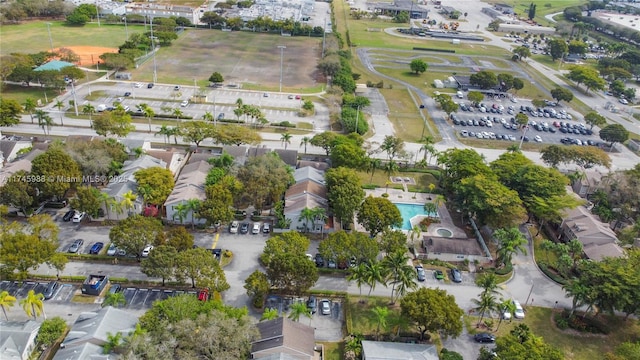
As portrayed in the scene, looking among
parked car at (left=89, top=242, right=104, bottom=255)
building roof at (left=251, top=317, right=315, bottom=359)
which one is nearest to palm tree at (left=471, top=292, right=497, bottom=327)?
building roof at (left=251, top=317, right=315, bottom=359)

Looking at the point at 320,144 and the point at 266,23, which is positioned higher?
the point at 266,23

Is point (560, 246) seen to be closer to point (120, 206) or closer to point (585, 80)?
point (120, 206)

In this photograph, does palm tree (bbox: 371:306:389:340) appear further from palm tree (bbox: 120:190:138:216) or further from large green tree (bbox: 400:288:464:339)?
palm tree (bbox: 120:190:138:216)

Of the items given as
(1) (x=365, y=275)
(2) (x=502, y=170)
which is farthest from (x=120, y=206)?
(2) (x=502, y=170)

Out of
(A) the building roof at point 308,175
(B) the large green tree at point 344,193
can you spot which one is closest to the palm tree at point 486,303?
(B) the large green tree at point 344,193

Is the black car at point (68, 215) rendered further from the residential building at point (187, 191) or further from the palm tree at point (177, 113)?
the palm tree at point (177, 113)

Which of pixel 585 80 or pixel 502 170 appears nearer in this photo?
pixel 502 170
